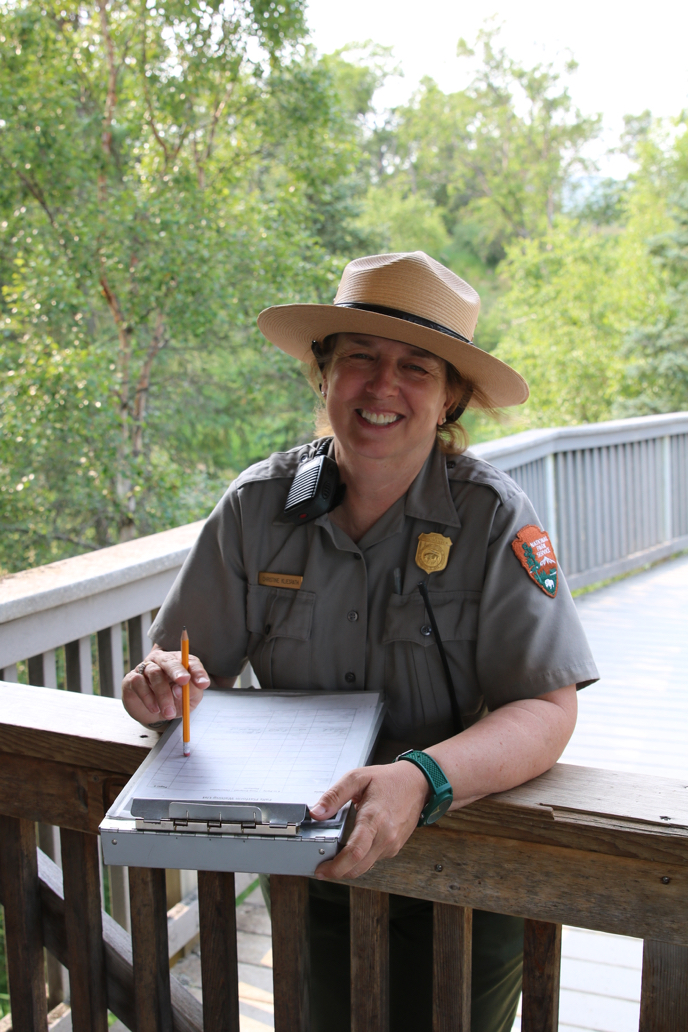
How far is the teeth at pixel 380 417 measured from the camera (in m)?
1.46

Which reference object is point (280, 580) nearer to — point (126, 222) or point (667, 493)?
point (667, 493)

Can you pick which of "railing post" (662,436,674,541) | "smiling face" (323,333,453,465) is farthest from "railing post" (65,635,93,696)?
"railing post" (662,436,674,541)

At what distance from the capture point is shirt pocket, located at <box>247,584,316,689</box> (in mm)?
1417

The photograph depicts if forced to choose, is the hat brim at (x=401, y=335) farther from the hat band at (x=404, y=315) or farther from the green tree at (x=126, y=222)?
the green tree at (x=126, y=222)

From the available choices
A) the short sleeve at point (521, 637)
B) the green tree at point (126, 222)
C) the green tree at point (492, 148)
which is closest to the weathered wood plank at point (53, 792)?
the short sleeve at point (521, 637)

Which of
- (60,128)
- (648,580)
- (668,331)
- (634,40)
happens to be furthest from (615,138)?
(648,580)

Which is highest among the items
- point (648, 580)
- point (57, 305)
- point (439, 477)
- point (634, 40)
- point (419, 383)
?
point (634, 40)

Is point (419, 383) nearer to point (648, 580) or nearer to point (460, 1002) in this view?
point (460, 1002)

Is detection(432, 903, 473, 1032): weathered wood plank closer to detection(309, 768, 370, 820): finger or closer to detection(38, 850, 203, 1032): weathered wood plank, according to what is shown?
detection(309, 768, 370, 820): finger

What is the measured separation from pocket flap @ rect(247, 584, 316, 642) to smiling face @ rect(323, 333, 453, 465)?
0.28m

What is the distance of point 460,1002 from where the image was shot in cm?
103

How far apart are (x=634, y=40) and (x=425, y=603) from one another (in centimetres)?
3659

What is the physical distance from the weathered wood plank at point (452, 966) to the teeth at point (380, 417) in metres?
0.78

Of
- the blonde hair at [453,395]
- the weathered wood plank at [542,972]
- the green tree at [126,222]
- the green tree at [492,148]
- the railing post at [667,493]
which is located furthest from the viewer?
the green tree at [492,148]
